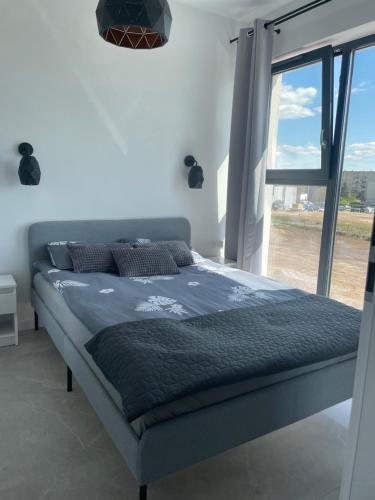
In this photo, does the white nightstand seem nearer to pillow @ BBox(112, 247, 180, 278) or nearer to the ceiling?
pillow @ BBox(112, 247, 180, 278)

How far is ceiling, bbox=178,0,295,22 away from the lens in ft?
11.5

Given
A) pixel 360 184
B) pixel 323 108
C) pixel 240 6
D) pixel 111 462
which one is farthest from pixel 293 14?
pixel 111 462

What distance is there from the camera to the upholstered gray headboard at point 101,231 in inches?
129

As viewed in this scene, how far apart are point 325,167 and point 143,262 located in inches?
66.9

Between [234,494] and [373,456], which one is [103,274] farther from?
[373,456]

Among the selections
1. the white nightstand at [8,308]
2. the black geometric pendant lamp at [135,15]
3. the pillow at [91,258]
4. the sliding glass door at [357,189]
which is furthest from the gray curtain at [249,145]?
the white nightstand at [8,308]

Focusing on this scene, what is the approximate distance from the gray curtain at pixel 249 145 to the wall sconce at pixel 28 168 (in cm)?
180

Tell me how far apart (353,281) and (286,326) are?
1551 millimetres

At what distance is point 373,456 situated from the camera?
1153 mm

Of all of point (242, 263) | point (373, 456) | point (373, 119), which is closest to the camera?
point (373, 456)

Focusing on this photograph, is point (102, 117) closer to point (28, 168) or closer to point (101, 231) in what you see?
point (28, 168)

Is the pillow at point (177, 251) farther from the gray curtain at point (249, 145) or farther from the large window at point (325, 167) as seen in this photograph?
the large window at point (325, 167)

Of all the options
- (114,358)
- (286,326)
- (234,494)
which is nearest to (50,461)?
(114,358)

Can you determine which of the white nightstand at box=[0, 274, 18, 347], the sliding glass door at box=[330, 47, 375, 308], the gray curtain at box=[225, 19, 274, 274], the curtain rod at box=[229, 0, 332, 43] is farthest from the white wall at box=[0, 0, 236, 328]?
the sliding glass door at box=[330, 47, 375, 308]
